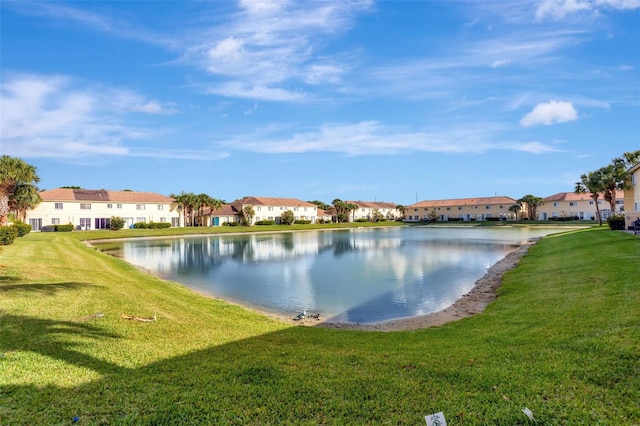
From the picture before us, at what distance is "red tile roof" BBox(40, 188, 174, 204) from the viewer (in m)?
57.1

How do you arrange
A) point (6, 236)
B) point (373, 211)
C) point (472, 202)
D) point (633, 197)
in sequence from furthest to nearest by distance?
point (373, 211) → point (472, 202) → point (633, 197) → point (6, 236)

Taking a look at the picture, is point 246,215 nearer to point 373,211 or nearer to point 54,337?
point 373,211

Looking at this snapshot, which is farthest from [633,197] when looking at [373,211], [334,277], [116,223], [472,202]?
[373,211]

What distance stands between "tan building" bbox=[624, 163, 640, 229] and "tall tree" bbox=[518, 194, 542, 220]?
6086 cm


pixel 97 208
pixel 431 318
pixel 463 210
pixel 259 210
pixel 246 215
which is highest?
pixel 97 208

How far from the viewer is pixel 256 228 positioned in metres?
68.3

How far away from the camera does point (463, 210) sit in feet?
343

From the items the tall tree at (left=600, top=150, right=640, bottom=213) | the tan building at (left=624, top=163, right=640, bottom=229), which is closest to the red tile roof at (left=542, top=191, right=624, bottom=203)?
the tall tree at (left=600, top=150, right=640, bottom=213)

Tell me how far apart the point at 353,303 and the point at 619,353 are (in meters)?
10.2

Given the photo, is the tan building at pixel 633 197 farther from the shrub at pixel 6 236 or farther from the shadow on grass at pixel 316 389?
the shrub at pixel 6 236

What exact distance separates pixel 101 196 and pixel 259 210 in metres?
30.8

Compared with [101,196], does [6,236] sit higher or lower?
lower

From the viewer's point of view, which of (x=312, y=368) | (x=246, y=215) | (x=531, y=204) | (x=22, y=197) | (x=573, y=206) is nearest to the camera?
(x=312, y=368)

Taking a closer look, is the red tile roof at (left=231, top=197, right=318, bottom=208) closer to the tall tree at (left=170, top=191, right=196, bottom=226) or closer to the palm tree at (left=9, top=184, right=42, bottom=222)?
the tall tree at (left=170, top=191, right=196, bottom=226)
